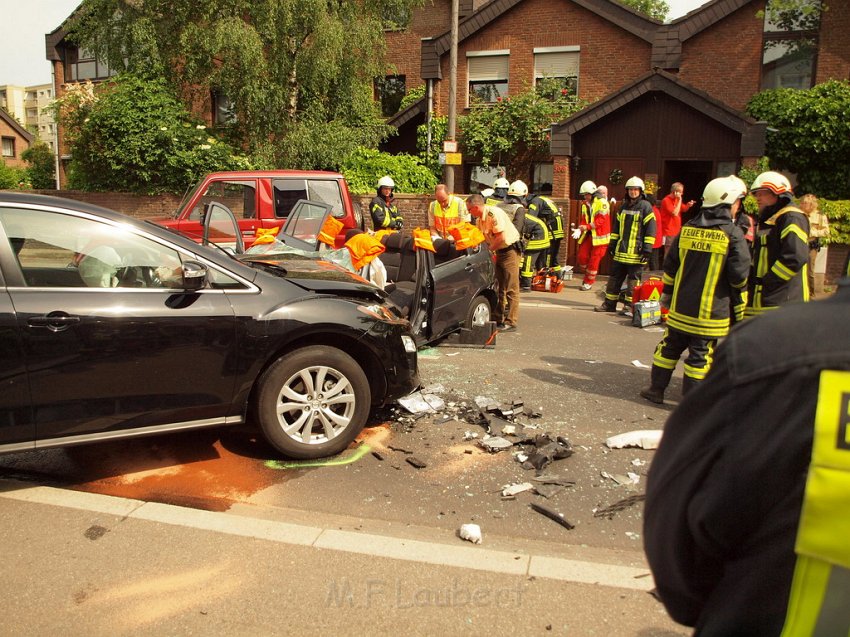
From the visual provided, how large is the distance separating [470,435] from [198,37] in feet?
55.7

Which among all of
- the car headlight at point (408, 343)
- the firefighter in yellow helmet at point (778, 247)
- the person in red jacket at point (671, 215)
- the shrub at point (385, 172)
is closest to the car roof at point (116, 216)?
the car headlight at point (408, 343)

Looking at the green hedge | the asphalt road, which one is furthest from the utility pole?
the asphalt road

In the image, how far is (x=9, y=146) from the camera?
4722cm

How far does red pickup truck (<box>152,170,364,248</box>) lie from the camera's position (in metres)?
10.9

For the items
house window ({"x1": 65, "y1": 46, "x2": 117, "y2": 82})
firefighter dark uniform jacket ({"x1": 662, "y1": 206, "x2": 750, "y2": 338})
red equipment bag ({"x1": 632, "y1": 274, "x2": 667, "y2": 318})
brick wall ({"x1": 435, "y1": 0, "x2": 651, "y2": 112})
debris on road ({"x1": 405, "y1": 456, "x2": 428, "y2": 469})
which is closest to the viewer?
debris on road ({"x1": 405, "y1": 456, "x2": 428, "y2": 469})

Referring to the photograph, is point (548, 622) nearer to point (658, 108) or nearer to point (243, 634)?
point (243, 634)

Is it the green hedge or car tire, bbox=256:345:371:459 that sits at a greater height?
the green hedge

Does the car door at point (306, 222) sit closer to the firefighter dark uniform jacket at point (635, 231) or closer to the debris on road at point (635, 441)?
the debris on road at point (635, 441)

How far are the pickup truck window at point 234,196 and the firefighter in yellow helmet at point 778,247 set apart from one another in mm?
7200

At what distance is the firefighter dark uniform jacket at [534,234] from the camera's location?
11945 millimetres

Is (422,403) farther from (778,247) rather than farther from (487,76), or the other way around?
(487,76)

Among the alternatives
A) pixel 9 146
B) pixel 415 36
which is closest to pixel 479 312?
pixel 415 36

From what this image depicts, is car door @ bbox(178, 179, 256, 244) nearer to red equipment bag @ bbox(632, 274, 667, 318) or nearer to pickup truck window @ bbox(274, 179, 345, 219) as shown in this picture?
pickup truck window @ bbox(274, 179, 345, 219)

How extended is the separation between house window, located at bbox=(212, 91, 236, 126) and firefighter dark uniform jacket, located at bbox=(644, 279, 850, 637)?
20517 millimetres
